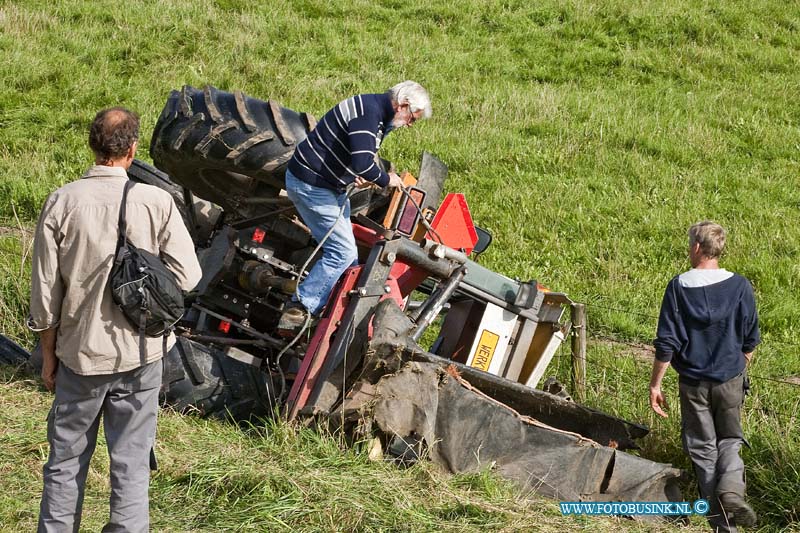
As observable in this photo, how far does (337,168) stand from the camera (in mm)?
5750

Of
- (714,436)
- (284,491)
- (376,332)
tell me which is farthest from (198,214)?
(714,436)

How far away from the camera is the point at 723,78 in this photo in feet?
40.2

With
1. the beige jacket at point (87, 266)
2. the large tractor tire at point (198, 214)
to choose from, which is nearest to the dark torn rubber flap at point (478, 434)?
the beige jacket at point (87, 266)

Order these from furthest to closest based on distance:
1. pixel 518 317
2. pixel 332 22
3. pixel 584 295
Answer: pixel 332 22
pixel 584 295
pixel 518 317

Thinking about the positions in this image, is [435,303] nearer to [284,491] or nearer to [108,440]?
[284,491]

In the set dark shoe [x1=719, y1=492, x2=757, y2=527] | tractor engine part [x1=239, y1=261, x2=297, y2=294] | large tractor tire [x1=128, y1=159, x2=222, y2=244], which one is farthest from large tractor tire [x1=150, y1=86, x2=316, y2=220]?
dark shoe [x1=719, y1=492, x2=757, y2=527]

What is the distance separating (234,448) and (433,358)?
1144 millimetres

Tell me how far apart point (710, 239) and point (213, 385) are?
9.59ft

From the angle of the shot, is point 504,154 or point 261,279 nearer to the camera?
point 261,279

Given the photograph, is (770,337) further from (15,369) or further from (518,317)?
(15,369)

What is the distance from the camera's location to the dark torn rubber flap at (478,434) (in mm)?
5137

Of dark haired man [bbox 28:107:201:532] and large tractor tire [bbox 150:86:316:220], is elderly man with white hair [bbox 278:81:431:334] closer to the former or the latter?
large tractor tire [bbox 150:86:316:220]

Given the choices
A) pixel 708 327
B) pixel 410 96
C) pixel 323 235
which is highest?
pixel 410 96

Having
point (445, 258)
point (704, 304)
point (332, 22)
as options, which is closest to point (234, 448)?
point (445, 258)
